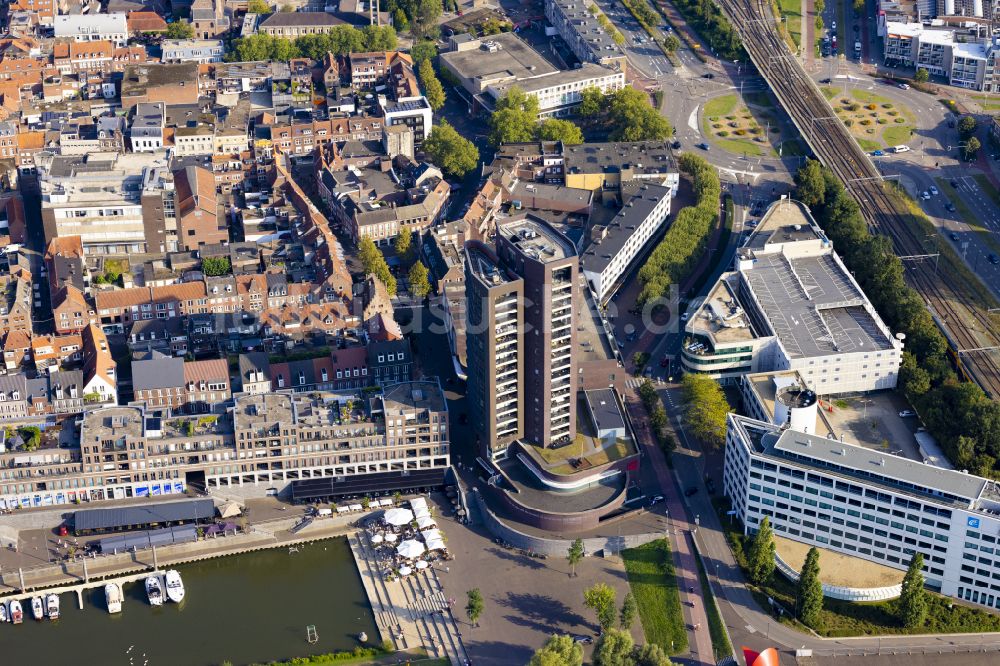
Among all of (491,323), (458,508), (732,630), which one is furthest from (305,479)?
(732,630)

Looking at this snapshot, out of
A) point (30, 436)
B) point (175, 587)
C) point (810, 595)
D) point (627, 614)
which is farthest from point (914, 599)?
point (30, 436)

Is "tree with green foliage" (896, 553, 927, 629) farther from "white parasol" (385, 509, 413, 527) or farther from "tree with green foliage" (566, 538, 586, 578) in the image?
"white parasol" (385, 509, 413, 527)

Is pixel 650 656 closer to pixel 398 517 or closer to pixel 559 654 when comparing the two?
pixel 559 654

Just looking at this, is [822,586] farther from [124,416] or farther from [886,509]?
[124,416]

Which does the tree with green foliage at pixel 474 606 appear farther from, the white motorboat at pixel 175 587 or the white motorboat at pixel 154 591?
the white motorboat at pixel 154 591

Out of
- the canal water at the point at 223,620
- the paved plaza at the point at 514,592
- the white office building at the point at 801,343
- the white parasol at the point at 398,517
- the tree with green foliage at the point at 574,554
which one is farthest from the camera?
the white office building at the point at 801,343

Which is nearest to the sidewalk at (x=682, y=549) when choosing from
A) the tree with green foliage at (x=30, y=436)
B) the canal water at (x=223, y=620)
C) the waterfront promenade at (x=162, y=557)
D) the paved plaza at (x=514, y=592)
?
the paved plaza at (x=514, y=592)
